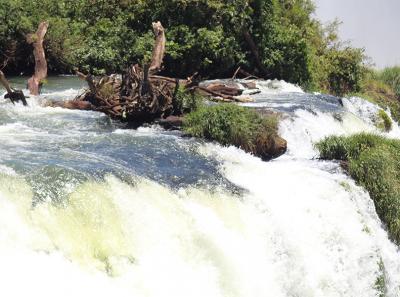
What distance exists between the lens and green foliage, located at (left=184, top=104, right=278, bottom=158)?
525 inches

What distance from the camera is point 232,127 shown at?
13.4 meters

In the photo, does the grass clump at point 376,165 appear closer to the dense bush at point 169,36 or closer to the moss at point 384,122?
the moss at point 384,122

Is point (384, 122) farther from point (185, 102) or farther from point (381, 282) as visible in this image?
point (381, 282)

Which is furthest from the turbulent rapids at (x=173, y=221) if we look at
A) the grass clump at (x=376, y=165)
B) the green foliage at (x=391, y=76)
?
the green foliage at (x=391, y=76)

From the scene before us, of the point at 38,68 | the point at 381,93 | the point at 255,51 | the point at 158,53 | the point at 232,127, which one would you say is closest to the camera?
the point at 232,127

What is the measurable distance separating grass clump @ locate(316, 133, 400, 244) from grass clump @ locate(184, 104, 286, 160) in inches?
43.1

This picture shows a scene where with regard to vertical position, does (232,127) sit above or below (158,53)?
below

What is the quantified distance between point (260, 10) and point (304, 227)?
19158mm

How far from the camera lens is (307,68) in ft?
93.1

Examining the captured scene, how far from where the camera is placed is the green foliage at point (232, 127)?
13344 millimetres

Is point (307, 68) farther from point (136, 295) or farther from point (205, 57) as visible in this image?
point (136, 295)

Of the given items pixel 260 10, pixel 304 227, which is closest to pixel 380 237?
pixel 304 227

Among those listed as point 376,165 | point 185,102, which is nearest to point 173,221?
point 376,165

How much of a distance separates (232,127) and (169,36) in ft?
46.1
